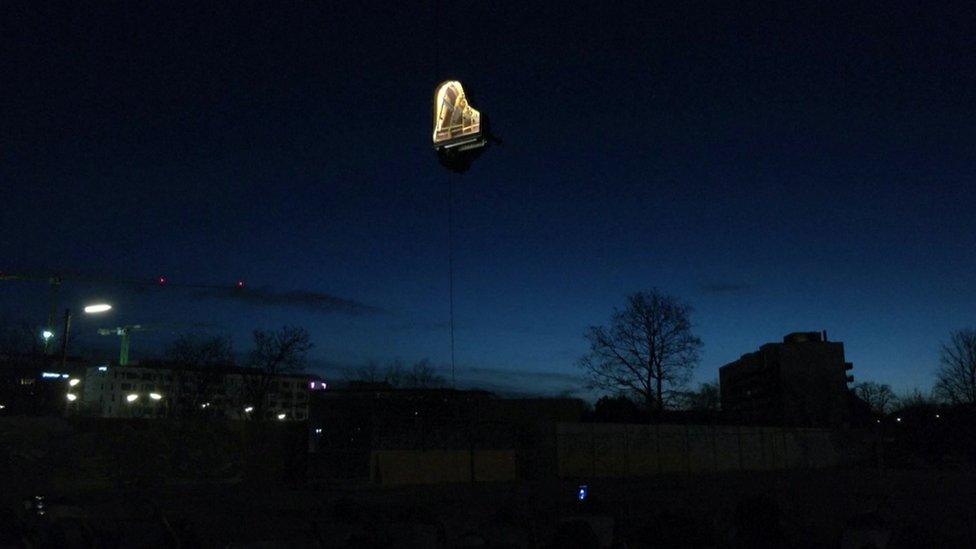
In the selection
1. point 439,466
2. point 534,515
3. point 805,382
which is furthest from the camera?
point 805,382

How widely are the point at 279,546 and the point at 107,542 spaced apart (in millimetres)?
3075

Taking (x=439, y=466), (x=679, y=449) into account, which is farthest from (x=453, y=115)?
(x=679, y=449)

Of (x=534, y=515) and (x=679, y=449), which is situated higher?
(x=679, y=449)

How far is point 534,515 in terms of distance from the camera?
19453 millimetres

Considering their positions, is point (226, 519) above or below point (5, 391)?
below

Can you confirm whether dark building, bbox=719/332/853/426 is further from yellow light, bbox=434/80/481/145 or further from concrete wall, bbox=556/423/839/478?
yellow light, bbox=434/80/481/145

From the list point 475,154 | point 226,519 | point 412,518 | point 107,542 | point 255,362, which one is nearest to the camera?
point 107,542

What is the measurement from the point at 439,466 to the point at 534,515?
16469 mm

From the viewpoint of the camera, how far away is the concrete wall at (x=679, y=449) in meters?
40.0

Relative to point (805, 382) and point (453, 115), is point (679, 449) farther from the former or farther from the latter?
point (805, 382)

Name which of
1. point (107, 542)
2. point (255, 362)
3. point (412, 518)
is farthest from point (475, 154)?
point (255, 362)

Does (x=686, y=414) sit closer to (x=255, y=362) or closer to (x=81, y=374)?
(x=255, y=362)

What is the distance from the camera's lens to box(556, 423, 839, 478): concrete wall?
39969 millimetres

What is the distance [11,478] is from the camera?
2819 centimetres
